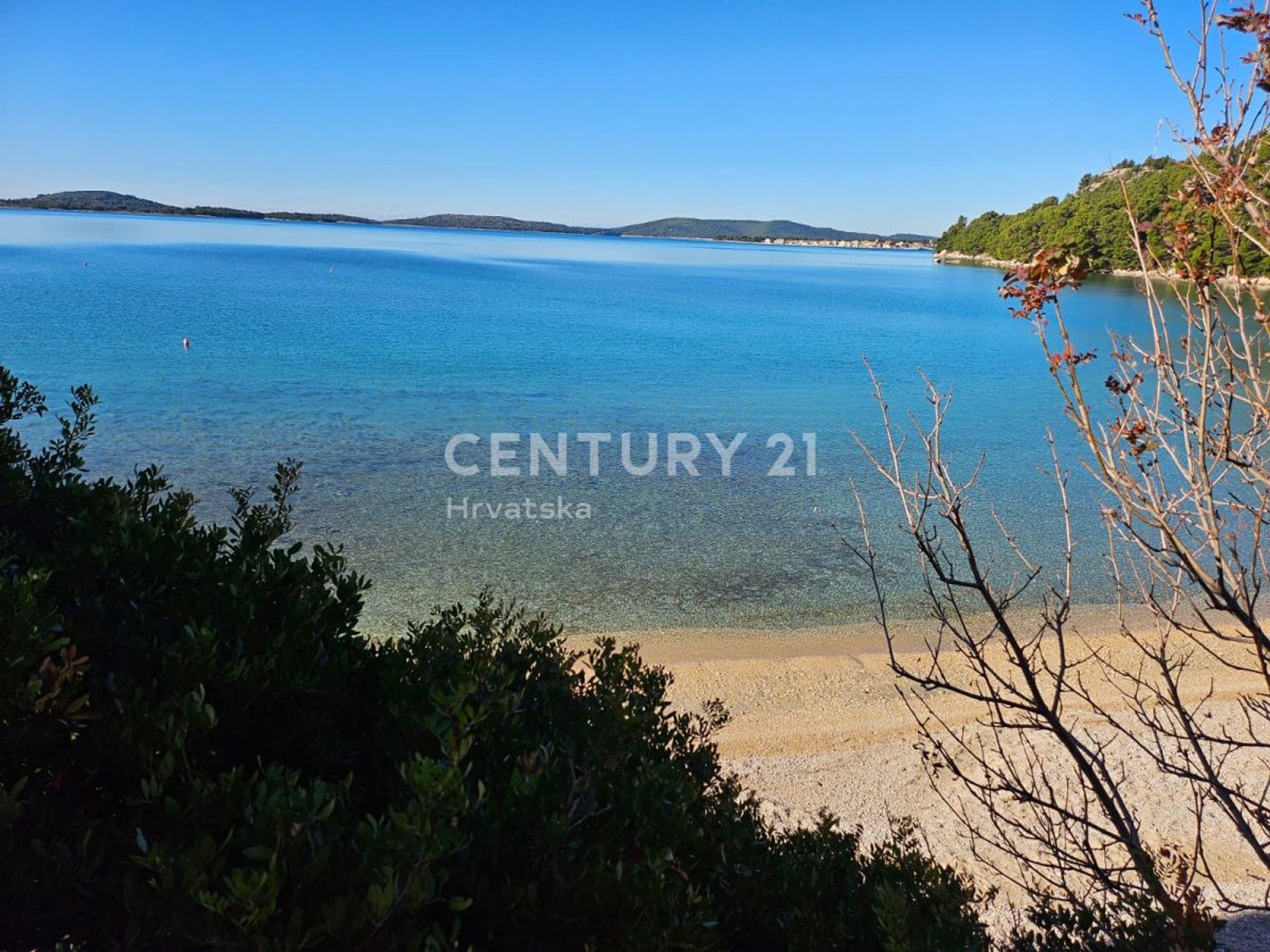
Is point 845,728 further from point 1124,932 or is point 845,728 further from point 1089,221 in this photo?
point 1089,221

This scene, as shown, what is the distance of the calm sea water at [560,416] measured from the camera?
12188mm

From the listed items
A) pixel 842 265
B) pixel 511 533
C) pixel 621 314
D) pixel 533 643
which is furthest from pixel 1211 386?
pixel 842 265

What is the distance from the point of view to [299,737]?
226 centimetres

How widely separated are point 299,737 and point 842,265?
178 metres

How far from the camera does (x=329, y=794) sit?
5.94 feet

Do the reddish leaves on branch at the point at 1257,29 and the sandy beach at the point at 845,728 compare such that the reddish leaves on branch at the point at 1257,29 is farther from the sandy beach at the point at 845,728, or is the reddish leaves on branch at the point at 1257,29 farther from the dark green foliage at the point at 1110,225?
the sandy beach at the point at 845,728

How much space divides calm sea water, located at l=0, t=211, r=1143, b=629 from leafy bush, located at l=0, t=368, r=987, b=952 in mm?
7856

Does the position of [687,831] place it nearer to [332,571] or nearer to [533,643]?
[533,643]

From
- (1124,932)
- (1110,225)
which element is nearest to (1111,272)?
(1124,932)

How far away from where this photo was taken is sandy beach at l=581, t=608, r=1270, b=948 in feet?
19.9

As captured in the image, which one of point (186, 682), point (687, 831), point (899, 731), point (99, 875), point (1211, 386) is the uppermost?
point (1211, 386)

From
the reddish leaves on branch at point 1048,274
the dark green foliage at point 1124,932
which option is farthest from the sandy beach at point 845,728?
the reddish leaves on branch at point 1048,274

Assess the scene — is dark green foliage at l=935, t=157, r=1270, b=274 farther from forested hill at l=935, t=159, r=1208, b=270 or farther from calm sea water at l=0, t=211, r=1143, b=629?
calm sea water at l=0, t=211, r=1143, b=629

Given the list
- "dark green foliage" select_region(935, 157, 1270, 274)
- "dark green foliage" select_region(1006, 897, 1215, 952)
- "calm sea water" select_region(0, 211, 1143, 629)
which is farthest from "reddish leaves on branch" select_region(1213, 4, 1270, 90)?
"calm sea water" select_region(0, 211, 1143, 629)
